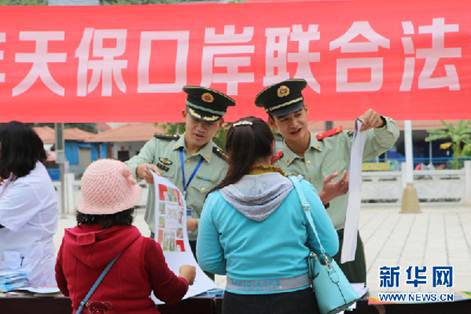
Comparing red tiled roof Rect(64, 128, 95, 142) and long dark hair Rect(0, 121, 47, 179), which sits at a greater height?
red tiled roof Rect(64, 128, 95, 142)

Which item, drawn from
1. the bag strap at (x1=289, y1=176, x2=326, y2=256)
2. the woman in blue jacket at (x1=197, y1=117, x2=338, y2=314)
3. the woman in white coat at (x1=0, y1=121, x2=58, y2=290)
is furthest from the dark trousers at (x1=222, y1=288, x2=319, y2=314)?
the woman in white coat at (x1=0, y1=121, x2=58, y2=290)

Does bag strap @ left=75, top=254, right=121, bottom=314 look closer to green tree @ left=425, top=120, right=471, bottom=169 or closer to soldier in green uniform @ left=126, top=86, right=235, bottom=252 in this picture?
soldier in green uniform @ left=126, top=86, right=235, bottom=252

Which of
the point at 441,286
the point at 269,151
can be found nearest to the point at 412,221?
the point at 441,286

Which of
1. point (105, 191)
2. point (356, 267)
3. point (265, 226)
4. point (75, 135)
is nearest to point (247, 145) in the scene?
point (265, 226)

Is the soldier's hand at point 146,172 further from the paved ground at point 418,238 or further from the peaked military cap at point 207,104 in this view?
the paved ground at point 418,238

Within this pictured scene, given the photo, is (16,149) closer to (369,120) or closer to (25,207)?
(25,207)

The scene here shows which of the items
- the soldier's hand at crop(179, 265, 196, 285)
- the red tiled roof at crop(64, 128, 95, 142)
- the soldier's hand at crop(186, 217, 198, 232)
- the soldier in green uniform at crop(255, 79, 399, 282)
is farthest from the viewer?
the red tiled roof at crop(64, 128, 95, 142)

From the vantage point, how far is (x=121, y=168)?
2221 mm

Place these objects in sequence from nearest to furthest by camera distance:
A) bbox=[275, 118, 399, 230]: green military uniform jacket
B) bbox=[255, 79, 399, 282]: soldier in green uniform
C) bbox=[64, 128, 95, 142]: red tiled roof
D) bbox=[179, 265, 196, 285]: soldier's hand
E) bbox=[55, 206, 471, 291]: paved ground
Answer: bbox=[179, 265, 196, 285]: soldier's hand → bbox=[255, 79, 399, 282]: soldier in green uniform → bbox=[275, 118, 399, 230]: green military uniform jacket → bbox=[55, 206, 471, 291]: paved ground → bbox=[64, 128, 95, 142]: red tiled roof

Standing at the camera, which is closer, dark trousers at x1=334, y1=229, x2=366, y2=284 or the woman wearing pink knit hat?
the woman wearing pink knit hat

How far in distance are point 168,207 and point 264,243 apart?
65 cm

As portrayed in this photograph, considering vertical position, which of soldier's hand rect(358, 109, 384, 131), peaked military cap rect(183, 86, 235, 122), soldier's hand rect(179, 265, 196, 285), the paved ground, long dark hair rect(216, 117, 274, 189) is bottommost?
the paved ground

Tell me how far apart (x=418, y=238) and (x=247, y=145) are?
7566 millimetres

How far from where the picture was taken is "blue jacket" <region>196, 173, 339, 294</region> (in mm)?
2162
